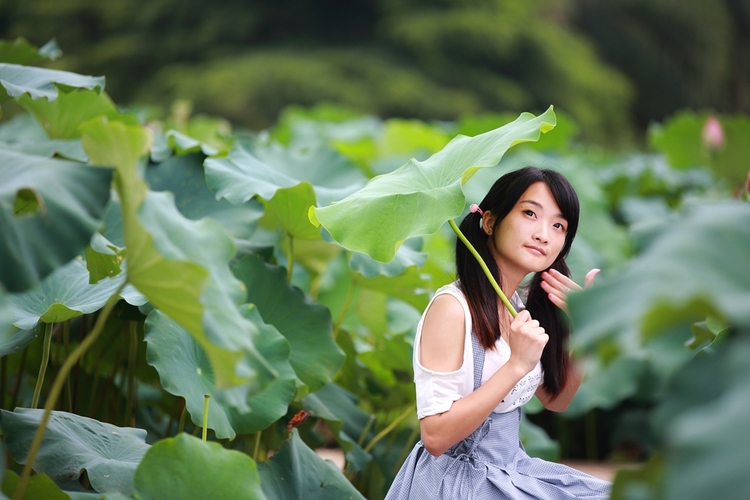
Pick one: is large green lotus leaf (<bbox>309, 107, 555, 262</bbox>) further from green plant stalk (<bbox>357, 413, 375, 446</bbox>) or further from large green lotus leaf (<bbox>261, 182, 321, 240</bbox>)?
green plant stalk (<bbox>357, 413, 375, 446</bbox>)

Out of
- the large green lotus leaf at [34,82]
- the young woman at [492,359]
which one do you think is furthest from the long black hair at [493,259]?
the large green lotus leaf at [34,82]

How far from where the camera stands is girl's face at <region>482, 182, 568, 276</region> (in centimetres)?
133

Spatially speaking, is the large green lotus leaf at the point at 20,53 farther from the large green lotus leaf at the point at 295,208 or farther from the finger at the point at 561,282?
the finger at the point at 561,282

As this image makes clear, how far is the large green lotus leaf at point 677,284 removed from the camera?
0.66m

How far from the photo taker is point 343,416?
1.86m

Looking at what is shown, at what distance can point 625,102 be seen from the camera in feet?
54.0

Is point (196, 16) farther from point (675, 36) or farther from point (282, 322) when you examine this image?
point (282, 322)

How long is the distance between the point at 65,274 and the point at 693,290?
1.13 metres

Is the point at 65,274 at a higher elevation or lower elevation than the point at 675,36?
lower

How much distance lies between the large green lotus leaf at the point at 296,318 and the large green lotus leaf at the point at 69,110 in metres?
0.52

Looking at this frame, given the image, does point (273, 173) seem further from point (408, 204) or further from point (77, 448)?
point (77, 448)

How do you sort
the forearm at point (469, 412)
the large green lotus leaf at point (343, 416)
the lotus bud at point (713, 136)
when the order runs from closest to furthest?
1. the forearm at point (469, 412)
2. the large green lotus leaf at point (343, 416)
3. the lotus bud at point (713, 136)

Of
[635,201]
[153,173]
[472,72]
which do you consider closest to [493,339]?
[153,173]

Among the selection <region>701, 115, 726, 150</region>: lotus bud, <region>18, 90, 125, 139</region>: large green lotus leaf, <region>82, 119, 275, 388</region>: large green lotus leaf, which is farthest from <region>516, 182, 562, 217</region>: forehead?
<region>701, 115, 726, 150</region>: lotus bud
